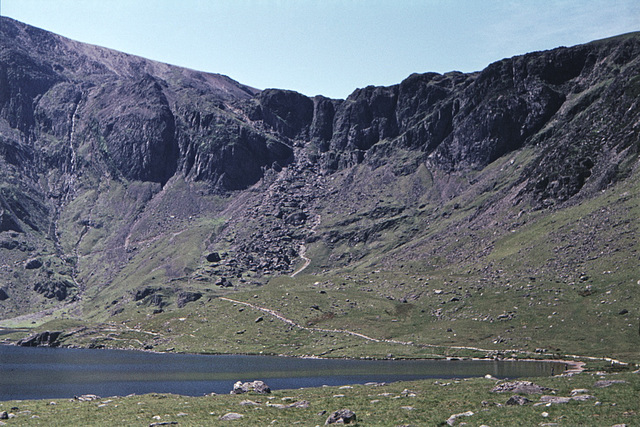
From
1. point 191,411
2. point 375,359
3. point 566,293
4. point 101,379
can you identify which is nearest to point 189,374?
point 101,379

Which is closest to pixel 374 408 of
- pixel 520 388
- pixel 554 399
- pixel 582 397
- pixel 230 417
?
pixel 230 417

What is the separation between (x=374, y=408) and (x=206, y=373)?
300 feet

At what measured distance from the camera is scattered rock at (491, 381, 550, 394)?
197 ft

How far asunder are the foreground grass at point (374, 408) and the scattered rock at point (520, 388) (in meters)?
1.15

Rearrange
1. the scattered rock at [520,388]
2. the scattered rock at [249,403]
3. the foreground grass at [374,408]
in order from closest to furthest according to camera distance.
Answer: the foreground grass at [374,408]
the scattered rock at [520,388]
the scattered rock at [249,403]

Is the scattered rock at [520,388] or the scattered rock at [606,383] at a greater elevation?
the scattered rock at [606,383]

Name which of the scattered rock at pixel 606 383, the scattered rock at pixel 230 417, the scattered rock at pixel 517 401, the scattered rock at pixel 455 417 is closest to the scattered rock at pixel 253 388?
the scattered rock at pixel 230 417

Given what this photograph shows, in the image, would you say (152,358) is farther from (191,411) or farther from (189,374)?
(191,411)

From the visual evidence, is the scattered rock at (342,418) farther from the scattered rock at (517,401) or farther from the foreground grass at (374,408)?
the scattered rock at (517,401)

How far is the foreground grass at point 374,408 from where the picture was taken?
46375 millimetres

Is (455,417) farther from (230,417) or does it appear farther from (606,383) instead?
(606,383)

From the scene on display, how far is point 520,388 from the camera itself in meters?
61.4

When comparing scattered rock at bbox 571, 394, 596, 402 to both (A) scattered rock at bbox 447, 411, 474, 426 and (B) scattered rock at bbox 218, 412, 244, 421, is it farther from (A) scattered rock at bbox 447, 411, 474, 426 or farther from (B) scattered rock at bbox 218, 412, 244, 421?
(B) scattered rock at bbox 218, 412, 244, 421

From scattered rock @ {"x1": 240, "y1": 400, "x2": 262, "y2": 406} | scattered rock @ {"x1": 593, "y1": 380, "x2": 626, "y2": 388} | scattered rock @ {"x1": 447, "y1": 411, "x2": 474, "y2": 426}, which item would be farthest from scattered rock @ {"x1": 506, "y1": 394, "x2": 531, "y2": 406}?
scattered rock @ {"x1": 240, "y1": 400, "x2": 262, "y2": 406}
